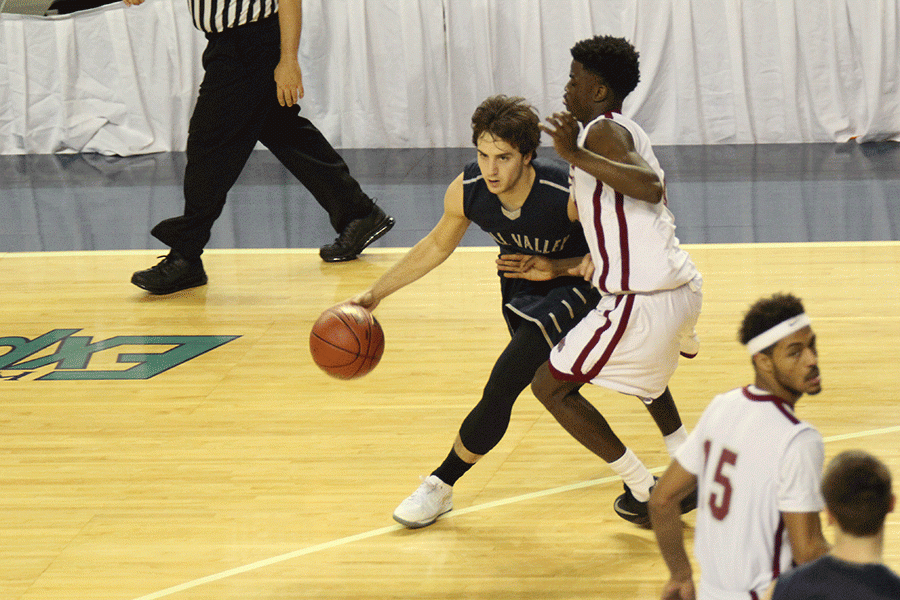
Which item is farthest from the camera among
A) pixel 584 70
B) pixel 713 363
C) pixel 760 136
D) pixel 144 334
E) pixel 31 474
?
pixel 760 136

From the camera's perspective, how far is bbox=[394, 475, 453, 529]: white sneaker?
11.1 ft

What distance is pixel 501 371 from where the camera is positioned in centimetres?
336

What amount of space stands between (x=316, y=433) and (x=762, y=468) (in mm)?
2354

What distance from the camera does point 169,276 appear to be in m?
5.90

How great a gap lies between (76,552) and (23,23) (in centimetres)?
745

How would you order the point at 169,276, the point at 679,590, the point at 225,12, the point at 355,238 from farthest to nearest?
1. the point at 355,238
2. the point at 169,276
3. the point at 225,12
4. the point at 679,590

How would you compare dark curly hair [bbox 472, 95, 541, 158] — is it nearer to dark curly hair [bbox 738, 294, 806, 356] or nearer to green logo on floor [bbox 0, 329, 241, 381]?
dark curly hair [bbox 738, 294, 806, 356]

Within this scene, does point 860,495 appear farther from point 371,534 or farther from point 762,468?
point 371,534

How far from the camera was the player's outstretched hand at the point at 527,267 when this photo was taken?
342 cm

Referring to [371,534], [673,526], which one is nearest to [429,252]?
[371,534]

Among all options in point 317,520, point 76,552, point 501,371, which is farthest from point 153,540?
point 501,371

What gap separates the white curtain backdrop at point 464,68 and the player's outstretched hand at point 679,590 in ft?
24.9

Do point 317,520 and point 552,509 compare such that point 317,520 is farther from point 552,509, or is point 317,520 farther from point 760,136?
point 760,136

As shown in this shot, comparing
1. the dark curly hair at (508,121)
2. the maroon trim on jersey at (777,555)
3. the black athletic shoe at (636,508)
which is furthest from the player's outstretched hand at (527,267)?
the maroon trim on jersey at (777,555)
